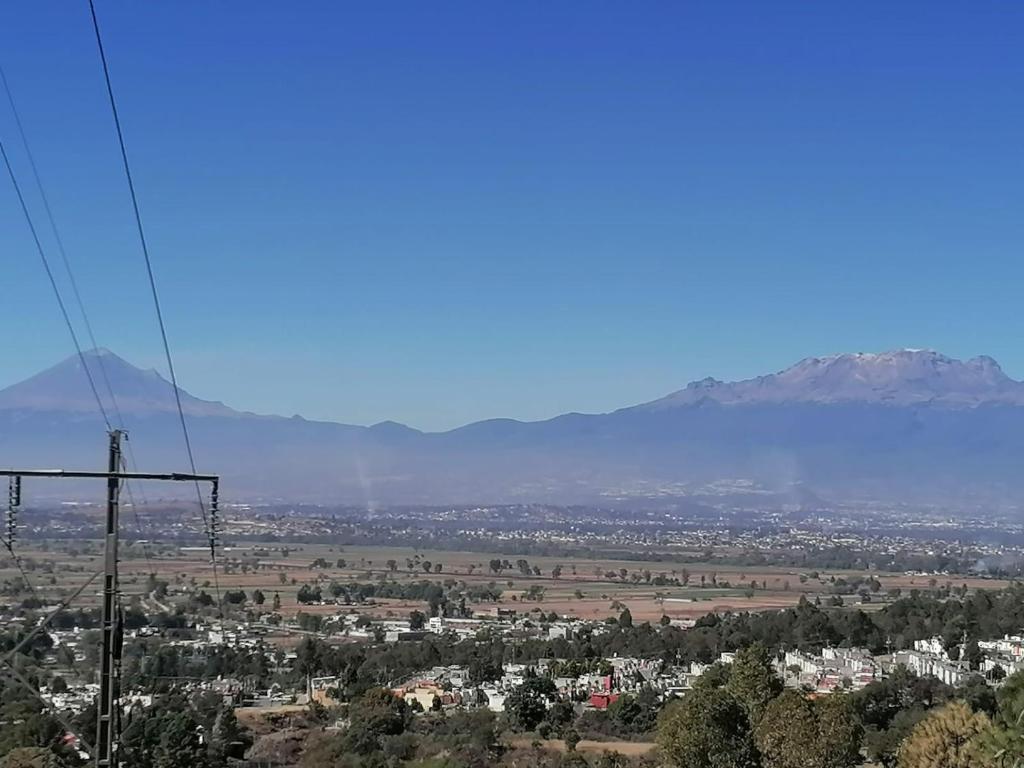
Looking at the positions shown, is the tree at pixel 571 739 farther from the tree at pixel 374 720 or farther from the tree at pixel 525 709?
the tree at pixel 374 720

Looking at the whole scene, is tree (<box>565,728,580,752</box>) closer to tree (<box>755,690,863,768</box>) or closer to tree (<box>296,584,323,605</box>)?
tree (<box>755,690,863,768</box>)

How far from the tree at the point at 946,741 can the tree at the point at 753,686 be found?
6.20 feet

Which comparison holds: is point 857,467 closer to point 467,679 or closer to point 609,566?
point 609,566

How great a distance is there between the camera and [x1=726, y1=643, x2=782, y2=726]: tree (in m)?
15.6

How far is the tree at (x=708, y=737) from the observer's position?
14.3 meters

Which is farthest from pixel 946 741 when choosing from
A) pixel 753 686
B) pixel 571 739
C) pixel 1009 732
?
pixel 571 739

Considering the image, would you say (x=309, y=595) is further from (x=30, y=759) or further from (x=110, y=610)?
(x=110, y=610)

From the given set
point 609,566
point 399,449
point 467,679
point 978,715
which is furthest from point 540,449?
point 978,715

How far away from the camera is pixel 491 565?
70062 mm

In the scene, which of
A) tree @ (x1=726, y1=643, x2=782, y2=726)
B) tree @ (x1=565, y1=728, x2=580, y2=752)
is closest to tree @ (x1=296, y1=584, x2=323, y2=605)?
tree @ (x1=565, y1=728, x2=580, y2=752)

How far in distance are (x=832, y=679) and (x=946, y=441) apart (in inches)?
6638

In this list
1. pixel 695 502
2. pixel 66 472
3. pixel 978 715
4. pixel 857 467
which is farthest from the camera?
pixel 857 467

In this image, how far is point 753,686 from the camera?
15977 millimetres

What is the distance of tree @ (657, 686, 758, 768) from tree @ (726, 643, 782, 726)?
0.44 metres
